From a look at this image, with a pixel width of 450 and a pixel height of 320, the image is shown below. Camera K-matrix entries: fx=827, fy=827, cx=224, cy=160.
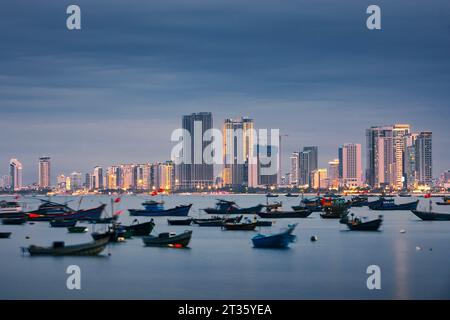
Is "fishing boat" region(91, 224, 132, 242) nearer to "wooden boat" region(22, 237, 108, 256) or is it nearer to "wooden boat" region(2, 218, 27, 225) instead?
"wooden boat" region(22, 237, 108, 256)

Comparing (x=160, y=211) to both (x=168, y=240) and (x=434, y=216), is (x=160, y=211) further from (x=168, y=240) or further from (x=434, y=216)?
(x=168, y=240)

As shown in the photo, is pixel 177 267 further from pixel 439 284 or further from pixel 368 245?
pixel 368 245

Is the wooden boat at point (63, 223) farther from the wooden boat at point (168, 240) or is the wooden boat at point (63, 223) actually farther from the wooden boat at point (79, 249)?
the wooden boat at point (79, 249)

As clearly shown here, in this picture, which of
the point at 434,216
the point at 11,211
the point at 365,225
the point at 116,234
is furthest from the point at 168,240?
the point at 11,211

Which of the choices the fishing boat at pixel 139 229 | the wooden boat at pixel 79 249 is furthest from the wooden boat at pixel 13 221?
the wooden boat at pixel 79 249

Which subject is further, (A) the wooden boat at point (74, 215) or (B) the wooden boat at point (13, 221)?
(B) the wooden boat at point (13, 221)

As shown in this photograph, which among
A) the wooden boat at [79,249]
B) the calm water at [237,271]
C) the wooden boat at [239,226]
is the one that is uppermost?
the wooden boat at [79,249]

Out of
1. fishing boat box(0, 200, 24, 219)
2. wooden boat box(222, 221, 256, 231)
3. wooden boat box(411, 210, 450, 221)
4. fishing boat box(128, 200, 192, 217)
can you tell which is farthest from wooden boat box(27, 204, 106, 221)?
wooden boat box(411, 210, 450, 221)
